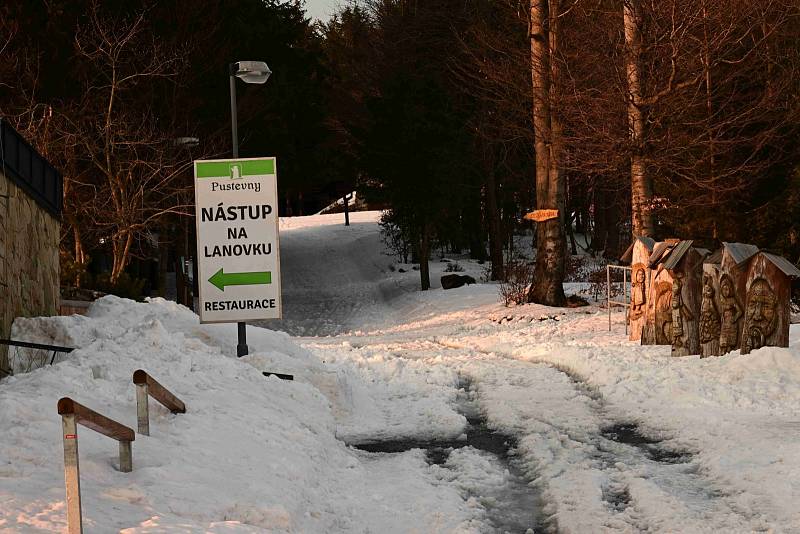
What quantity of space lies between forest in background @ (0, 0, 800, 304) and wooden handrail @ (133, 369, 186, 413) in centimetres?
1336

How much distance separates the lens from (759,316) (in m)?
13.4

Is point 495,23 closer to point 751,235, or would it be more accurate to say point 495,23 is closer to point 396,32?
point 396,32

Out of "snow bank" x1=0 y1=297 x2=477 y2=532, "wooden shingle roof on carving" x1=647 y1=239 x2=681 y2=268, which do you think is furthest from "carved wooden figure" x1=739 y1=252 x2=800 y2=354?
"snow bank" x1=0 y1=297 x2=477 y2=532

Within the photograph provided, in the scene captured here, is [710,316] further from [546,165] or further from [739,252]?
[546,165]

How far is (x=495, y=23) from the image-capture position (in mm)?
37969

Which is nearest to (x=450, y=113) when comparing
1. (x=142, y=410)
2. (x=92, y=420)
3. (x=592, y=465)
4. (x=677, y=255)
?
(x=677, y=255)

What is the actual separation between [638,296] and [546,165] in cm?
930

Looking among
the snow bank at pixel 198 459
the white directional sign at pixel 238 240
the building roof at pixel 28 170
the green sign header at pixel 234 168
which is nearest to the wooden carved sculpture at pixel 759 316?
the snow bank at pixel 198 459

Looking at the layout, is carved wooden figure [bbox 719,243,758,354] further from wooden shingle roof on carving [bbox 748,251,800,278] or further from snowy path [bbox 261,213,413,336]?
snowy path [bbox 261,213,413,336]

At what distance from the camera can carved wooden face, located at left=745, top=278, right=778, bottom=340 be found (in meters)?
13.3

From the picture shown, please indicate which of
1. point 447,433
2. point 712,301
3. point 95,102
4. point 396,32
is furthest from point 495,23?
point 447,433

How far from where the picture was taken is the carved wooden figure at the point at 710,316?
14242mm

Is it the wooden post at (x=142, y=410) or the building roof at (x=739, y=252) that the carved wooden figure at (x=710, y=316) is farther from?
the wooden post at (x=142, y=410)

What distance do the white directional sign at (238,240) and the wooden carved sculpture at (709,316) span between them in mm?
6371
